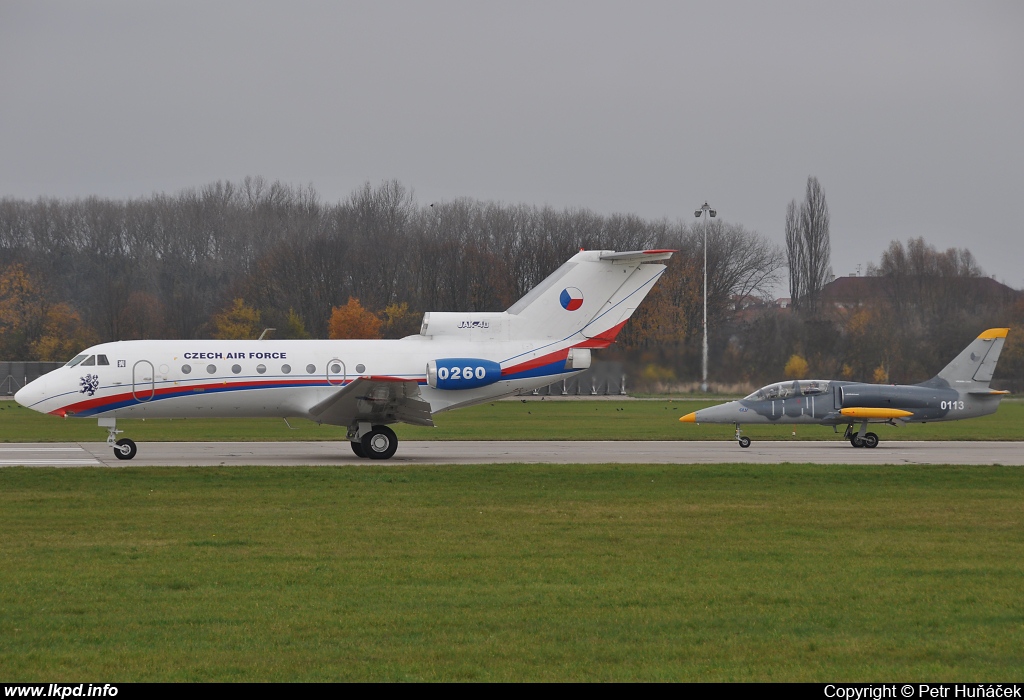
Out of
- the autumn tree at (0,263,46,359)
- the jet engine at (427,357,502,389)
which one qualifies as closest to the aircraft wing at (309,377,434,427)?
the jet engine at (427,357,502,389)

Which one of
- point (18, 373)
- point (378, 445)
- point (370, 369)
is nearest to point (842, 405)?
point (378, 445)

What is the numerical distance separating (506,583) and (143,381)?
15.8 m

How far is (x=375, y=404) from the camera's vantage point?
2295 centimetres

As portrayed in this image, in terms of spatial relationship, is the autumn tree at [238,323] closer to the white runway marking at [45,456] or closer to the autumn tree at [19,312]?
the autumn tree at [19,312]

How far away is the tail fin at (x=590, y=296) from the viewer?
2444cm

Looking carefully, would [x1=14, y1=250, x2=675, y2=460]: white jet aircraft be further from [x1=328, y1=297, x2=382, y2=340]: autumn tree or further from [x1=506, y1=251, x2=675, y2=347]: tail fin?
[x1=328, y1=297, x2=382, y2=340]: autumn tree

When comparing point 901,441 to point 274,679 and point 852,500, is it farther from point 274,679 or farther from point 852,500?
point 274,679

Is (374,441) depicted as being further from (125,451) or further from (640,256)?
(640,256)

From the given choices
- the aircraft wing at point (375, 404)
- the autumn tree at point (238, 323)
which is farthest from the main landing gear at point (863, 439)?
the autumn tree at point (238, 323)

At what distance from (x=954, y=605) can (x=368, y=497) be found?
30.3 ft

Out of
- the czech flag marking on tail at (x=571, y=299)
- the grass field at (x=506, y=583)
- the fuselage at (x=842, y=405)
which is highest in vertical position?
the czech flag marking on tail at (x=571, y=299)

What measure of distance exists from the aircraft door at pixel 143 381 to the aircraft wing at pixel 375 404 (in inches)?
141

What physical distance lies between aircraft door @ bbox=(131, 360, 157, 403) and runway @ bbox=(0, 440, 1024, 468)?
1.41 meters
